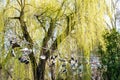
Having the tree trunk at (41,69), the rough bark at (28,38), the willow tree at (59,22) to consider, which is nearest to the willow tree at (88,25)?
the willow tree at (59,22)

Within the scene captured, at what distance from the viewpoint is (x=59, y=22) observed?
8.46 metres

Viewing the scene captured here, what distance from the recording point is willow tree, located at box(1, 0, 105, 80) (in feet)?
26.1

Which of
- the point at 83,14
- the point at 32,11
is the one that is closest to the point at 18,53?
the point at 32,11

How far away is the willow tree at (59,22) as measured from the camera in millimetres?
7941

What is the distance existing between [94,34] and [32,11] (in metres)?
1.57

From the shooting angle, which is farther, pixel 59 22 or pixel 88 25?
pixel 59 22

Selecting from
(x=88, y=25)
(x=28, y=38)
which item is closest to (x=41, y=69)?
(x=28, y=38)

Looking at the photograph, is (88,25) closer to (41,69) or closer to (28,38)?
(28,38)

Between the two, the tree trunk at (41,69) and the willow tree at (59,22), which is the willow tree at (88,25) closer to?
the willow tree at (59,22)

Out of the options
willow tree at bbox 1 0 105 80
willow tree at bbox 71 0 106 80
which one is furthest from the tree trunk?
willow tree at bbox 71 0 106 80

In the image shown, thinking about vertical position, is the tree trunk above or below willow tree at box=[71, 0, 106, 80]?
below

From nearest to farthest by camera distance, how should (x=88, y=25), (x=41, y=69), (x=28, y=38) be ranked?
1. (x=88, y=25)
2. (x=28, y=38)
3. (x=41, y=69)

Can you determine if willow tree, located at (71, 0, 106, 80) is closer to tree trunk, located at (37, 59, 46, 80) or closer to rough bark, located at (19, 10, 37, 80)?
tree trunk, located at (37, 59, 46, 80)

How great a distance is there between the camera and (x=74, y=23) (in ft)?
26.3
